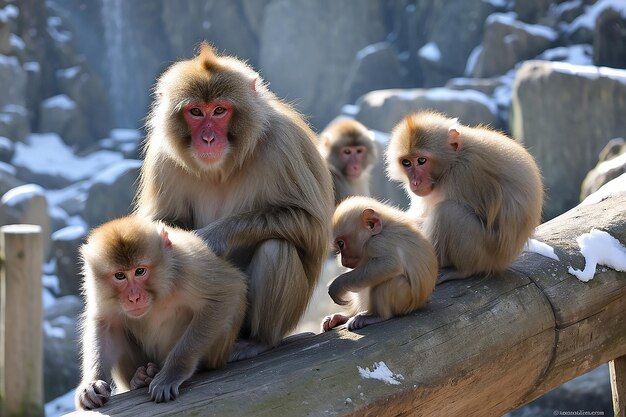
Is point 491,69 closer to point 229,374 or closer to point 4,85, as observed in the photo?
point 4,85

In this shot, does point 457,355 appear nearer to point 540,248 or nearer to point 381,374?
point 381,374

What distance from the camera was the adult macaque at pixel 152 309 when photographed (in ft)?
8.68

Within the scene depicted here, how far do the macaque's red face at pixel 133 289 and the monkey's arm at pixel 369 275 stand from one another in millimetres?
938

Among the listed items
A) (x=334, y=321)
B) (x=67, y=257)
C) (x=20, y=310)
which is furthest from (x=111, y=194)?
(x=334, y=321)

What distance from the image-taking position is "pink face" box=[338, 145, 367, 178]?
6.80 metres

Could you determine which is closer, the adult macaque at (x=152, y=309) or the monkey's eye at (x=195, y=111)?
the adult macaque at (x=152, y=309)

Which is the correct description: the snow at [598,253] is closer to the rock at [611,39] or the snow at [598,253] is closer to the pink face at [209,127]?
the pink face at [209,127]

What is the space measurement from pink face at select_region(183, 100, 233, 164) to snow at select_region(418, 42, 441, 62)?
19.8 metres

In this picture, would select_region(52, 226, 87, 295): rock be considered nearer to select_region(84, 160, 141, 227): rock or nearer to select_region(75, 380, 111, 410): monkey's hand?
select_region(84, 160, 141, 227): rock

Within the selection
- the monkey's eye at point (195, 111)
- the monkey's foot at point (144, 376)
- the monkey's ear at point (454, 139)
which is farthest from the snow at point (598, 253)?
the monkey's foot at point (144, 376)

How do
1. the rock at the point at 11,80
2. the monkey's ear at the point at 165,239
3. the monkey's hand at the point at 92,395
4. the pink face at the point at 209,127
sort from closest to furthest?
the monkey's hand at the point at 92,395 < the monkey's ear at the point at 165,239 < the pink face at the point at 209,127 < the rock at the point at 11,80

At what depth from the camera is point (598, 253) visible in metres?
3.74

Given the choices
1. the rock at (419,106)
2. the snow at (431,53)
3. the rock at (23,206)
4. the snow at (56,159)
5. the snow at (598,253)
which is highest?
the snow at (598,253)

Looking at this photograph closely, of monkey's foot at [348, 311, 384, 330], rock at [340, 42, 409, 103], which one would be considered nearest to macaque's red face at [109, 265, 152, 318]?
monkey's foot at [348, 311, 384, 330]
